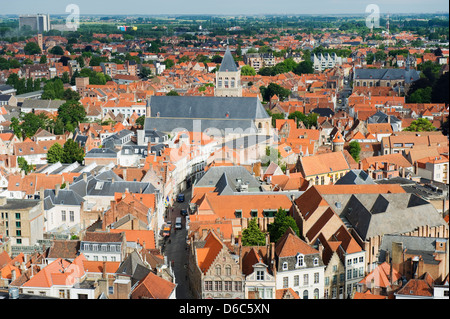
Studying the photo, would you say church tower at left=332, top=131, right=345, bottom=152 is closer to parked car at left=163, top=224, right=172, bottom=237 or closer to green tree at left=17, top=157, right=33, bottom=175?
parked car at left=163, top=224, right=172, bottom=237

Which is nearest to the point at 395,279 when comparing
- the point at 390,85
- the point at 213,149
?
the point at 213,149

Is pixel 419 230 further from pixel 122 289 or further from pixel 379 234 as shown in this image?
pixel 122 289

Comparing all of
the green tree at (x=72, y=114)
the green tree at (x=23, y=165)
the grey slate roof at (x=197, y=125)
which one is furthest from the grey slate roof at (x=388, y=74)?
the green tree at (x=23, y=165)

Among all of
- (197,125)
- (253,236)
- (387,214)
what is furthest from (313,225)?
(197,125)

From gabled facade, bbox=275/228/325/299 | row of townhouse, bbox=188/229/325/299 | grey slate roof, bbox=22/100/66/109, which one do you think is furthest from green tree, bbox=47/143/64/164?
gabled facade, bbox=275/228/325/299

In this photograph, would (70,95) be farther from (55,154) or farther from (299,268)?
(299,268)

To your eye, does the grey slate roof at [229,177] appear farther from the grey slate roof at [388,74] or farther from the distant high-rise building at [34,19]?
the grey slate roof at [388,74]
